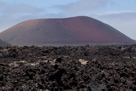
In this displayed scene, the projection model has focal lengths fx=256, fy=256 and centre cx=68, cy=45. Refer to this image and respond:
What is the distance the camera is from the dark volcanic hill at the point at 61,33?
85.1 m

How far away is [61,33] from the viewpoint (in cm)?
9094

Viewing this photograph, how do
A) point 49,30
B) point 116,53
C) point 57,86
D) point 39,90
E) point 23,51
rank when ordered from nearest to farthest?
1. point 39,90
2. point 57,86
3. point 23,51
4. point 116,53
5. point 49,30

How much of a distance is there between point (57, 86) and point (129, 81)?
2544 millimetres

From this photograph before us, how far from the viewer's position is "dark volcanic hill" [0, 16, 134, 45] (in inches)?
3349

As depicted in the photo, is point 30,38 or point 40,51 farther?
point 30,38

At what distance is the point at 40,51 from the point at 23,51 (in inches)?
73.9

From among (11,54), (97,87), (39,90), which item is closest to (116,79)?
(97,87)

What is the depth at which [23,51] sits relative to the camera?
26328mm

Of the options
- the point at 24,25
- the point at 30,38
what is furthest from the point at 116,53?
the point at 24,25

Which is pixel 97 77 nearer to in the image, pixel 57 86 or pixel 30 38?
pixel 57 86

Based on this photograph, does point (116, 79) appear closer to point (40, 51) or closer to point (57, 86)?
point (57, 86)

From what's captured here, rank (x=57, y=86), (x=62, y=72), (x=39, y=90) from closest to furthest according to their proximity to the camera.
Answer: (x=39, y=90)
(x=57, y=86)
(x=62, y=72)

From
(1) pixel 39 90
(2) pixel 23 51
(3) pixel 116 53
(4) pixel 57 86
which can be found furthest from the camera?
(3) pixel 116 53

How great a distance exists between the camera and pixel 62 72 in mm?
9242
